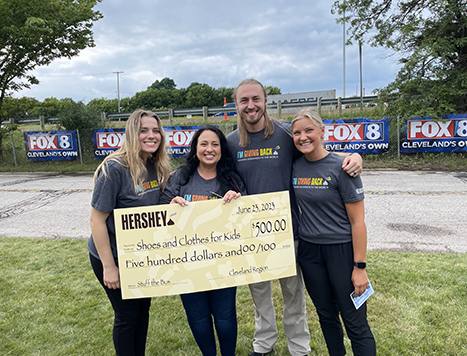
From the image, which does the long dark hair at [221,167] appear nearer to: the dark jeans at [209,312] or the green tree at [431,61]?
the dark jeans at [209,312]

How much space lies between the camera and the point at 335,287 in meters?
2.40

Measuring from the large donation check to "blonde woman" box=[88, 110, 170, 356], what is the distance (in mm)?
87

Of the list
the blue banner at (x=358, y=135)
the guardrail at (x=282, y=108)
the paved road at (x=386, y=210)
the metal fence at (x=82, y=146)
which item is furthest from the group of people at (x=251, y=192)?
the guardrail at (x=282, y=108)

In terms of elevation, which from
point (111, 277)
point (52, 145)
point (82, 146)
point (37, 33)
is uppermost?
point (37, 33)

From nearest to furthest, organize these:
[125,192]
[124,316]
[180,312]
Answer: [125,192] < [124,316] < [180,312]

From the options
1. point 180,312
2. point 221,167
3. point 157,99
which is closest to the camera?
point 221,167

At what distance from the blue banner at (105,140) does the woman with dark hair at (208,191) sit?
1398 centimetres

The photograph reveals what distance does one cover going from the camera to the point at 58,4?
15234 millimetres

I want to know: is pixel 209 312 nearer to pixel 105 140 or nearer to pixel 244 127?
pixel 244 127

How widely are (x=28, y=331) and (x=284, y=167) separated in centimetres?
291

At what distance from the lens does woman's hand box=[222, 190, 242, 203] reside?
2.48m

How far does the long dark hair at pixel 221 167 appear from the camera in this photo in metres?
2.63

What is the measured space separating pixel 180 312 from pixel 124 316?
4.59 feet

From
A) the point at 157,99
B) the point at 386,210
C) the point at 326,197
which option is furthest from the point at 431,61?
the point at 157,99
